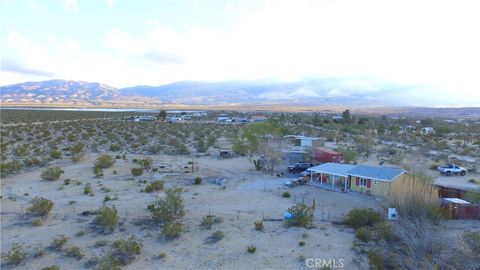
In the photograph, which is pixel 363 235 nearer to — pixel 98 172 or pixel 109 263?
pixel 109 263

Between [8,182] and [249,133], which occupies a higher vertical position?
[249,133]

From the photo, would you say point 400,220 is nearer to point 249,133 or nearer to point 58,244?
point 58,244

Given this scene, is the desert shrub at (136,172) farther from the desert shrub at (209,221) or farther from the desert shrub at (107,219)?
the desert shrub at (209,221)

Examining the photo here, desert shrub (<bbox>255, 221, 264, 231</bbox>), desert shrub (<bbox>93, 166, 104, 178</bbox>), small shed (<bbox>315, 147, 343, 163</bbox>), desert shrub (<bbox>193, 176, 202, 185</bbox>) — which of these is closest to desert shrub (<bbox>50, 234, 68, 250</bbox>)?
desert shrub (<bbox>255, 221, 264, 231</bbox>)

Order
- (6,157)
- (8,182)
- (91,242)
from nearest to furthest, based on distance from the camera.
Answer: (91,242), (8,182), (6,157)

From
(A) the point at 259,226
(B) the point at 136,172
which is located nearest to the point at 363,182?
(A) the point at 259,226

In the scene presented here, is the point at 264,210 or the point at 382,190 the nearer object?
the point at 264,210

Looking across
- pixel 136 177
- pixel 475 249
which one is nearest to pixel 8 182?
pixel 136 177
